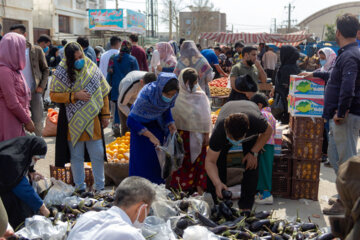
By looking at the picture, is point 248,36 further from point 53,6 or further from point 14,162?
point 14,162

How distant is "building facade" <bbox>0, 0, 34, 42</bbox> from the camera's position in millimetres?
21020

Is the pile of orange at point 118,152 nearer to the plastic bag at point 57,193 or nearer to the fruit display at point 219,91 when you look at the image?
the plastic bag at point 57,193

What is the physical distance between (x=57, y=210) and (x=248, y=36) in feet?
86.2

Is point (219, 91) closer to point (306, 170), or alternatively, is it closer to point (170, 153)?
point (306, 170)

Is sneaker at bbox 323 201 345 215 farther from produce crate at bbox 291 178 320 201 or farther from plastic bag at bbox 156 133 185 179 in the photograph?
produce crate at bbox 291 178 320 201

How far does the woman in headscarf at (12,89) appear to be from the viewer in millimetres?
3988

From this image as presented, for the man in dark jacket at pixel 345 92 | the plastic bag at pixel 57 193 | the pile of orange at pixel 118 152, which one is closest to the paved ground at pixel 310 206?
the man in dark jacket at pixel 345 92

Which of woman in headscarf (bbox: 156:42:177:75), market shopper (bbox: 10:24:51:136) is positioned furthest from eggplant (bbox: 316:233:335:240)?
woman in headscarf (bbox: 156:42:177:75)

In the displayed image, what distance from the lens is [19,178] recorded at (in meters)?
3.14

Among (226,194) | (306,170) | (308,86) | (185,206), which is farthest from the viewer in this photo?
(306,170)

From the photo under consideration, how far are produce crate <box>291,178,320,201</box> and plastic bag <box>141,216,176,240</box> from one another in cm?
223

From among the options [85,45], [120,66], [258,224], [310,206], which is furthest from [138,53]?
[258,224]

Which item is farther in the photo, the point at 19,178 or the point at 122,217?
the point at 19,178

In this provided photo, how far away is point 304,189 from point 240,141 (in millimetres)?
1674
